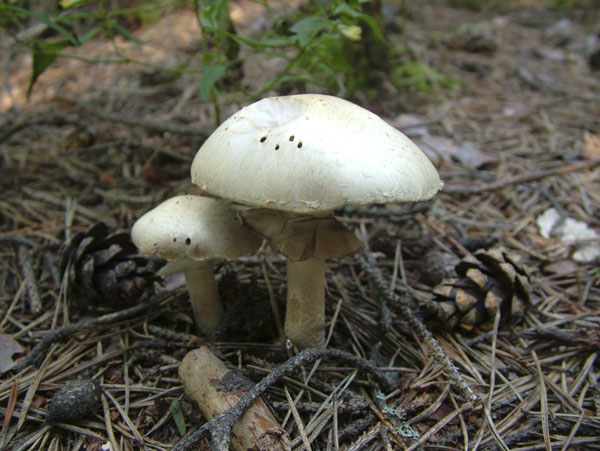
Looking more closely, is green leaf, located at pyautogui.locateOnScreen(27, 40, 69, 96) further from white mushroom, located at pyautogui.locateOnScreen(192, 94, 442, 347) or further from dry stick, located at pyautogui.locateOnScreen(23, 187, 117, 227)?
white mushroom, located at pyautogui.locateOnScreen(192, 94, 442, 347)

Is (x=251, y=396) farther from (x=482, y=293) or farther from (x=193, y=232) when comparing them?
(x=482, y=293)

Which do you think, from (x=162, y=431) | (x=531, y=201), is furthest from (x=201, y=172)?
A: (x=531, y=201)

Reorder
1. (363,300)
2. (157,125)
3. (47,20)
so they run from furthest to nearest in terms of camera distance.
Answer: (157,125), (363,300), (47,20)

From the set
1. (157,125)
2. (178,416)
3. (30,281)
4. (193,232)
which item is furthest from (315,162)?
(157,125)

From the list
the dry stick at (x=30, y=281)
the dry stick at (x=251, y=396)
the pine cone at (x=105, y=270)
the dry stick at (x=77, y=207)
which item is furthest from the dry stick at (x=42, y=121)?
the dry stick at (x=251, y=396)

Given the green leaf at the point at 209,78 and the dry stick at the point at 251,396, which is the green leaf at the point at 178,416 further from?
the green leaf at the point at 209,78

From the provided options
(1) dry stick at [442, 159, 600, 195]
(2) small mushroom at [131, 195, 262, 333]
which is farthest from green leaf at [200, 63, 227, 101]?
(1) dry stick at [442, 159, 600, 195]

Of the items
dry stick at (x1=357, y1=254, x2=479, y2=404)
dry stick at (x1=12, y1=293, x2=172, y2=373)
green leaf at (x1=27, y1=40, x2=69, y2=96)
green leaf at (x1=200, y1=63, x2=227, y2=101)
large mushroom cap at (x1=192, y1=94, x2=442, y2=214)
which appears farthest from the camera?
green leaf at (x1=27, y1=40, x2=69, y2=96)
